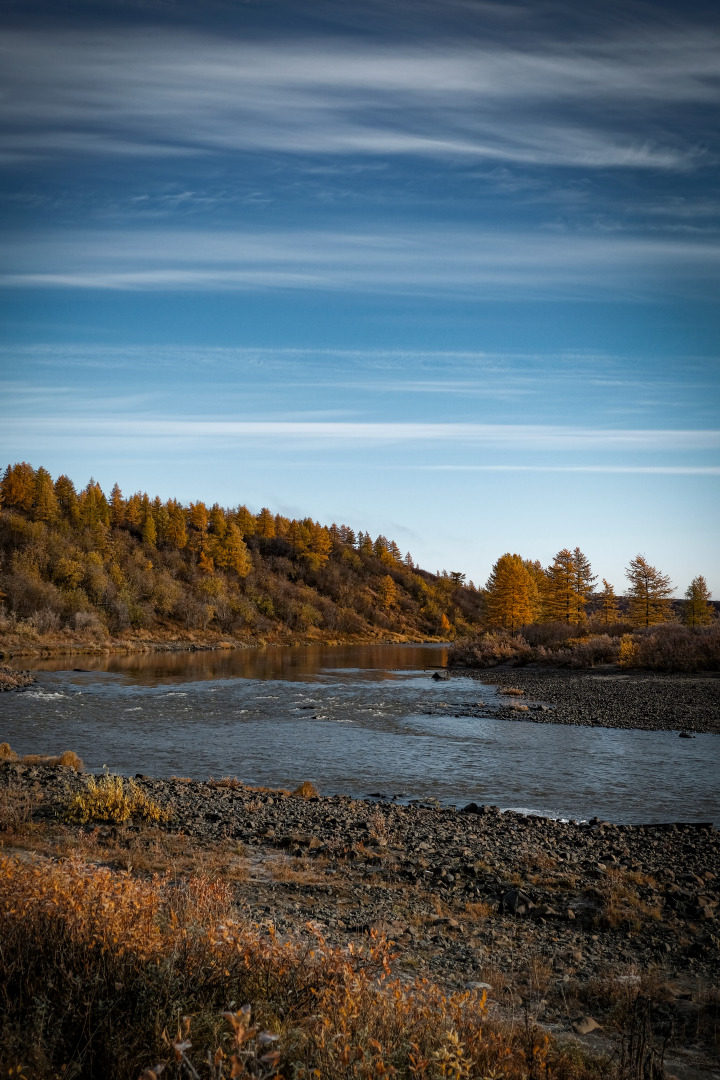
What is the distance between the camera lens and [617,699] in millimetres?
34031

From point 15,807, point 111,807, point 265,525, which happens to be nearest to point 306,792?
point 111,807

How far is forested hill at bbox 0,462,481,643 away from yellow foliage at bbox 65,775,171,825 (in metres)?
57.2

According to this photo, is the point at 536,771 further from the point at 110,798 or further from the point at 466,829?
the point at 110,798

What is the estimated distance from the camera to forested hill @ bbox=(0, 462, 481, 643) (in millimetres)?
86625

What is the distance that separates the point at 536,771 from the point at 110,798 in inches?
469

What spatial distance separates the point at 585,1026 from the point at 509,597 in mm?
72320

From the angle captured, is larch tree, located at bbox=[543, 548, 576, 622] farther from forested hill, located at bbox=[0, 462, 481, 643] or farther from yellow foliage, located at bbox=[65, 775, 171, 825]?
yellow foliage, located at bbox=[65, 775, 171, 825]

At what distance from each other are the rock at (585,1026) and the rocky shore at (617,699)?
22.5 meters

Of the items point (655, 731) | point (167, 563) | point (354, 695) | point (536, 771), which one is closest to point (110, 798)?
point (536, 771)

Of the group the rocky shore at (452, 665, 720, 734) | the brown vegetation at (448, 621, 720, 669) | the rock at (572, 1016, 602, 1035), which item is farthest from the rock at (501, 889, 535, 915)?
the brown vegetation at (448, 621, 720, 669)

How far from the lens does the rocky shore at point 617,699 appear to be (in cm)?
2823

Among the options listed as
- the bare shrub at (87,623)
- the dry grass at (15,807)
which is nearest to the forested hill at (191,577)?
the bare shrub at (87,623)

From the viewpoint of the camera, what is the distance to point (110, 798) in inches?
526

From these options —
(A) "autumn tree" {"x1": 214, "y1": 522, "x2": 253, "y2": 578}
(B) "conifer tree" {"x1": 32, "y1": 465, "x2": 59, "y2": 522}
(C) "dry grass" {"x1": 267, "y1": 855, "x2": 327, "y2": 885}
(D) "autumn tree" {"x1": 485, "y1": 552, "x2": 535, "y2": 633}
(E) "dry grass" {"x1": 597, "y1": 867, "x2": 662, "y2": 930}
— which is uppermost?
(B) "conifer tree" {"x1": 32, "y1": 465, "x2": 59, "y2": 522}
